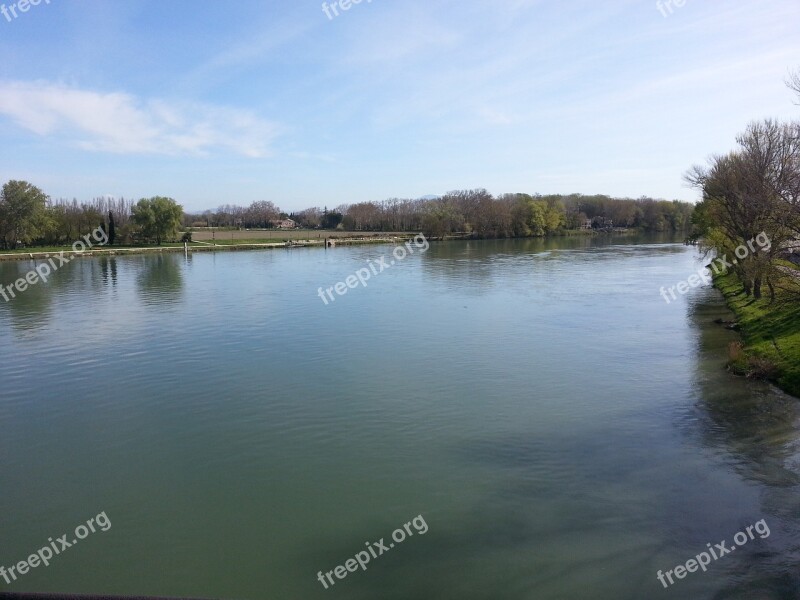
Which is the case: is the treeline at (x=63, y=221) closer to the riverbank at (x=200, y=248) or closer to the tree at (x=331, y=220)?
the riverbank at (x=200, y=248)

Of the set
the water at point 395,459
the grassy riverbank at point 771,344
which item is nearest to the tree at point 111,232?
the water at point 395,459

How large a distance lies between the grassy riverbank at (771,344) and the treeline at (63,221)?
6422cm

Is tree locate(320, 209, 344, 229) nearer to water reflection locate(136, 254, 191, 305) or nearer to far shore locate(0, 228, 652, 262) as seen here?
far shore locate(0, 228, 652, 262)

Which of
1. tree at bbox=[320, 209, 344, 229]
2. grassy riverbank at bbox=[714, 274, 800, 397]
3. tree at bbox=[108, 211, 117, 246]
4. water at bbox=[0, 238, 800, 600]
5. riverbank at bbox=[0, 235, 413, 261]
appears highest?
tree at bbox=[320, 209, 344, 229]

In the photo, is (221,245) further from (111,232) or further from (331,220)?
(331,220)

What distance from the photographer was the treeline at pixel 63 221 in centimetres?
5766

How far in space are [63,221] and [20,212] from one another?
25.0 ft

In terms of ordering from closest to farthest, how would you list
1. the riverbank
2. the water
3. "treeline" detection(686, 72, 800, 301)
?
the water
"treeline" detection(686, 72, 800, 301)
the riverbank

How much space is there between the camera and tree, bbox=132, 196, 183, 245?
2761 inches

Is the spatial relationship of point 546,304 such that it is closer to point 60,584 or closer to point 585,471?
point 585,471

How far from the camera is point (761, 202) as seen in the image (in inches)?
522

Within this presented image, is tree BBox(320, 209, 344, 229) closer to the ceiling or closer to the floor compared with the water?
closer to the ceiling

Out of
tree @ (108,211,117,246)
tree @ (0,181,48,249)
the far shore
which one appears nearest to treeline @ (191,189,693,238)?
the far shore

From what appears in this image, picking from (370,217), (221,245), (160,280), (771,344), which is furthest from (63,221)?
(771,344)
